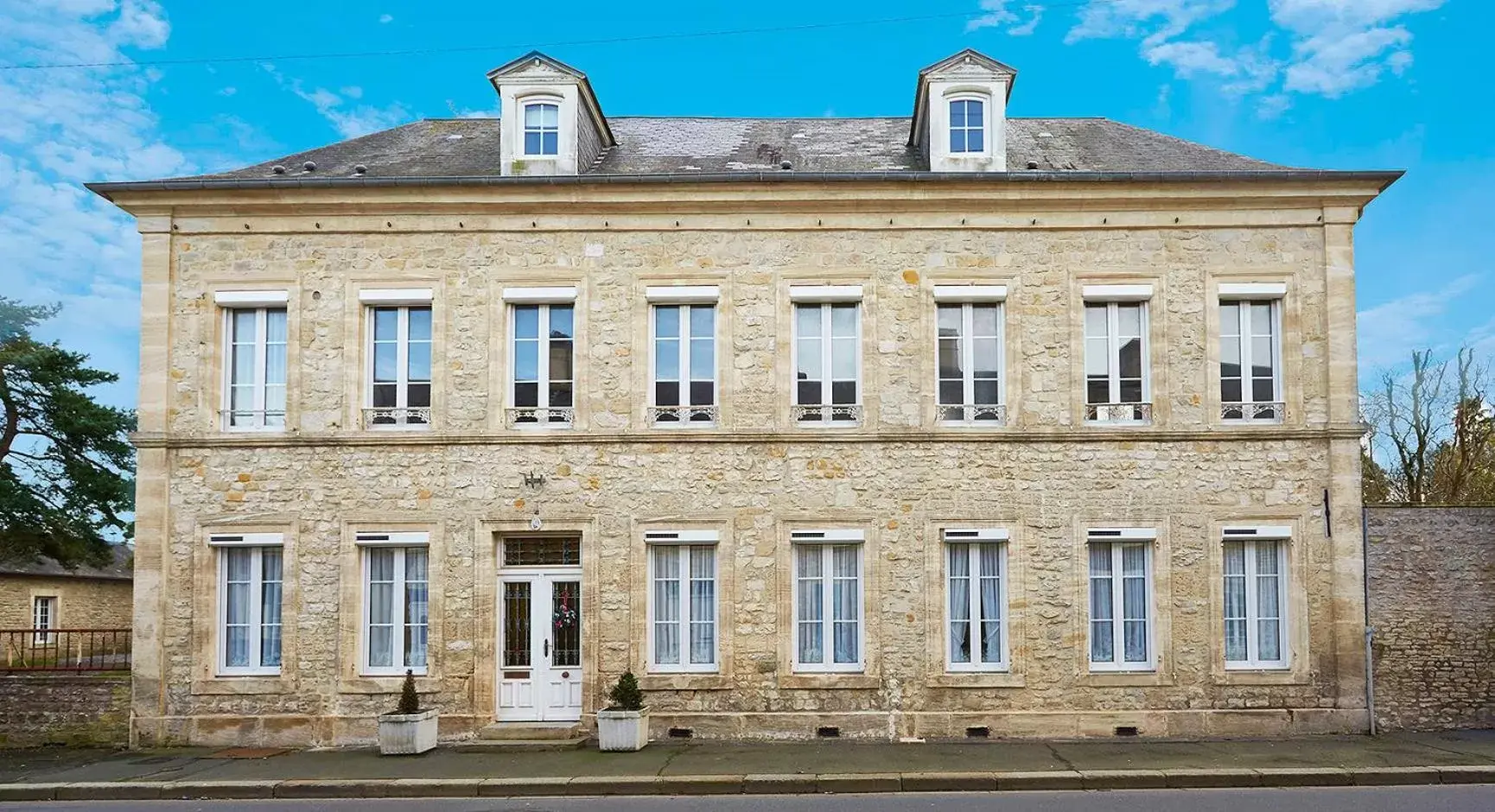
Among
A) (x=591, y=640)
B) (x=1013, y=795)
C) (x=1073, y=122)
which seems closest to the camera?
(x=1013, y=795)

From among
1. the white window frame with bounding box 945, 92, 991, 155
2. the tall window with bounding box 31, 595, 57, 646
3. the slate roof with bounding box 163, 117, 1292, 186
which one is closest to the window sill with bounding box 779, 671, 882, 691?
the slate roof with bounding box 163, 117, 1292, 186

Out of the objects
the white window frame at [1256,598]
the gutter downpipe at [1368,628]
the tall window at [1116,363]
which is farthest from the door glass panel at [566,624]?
the gutter downpipe at [1368,628]

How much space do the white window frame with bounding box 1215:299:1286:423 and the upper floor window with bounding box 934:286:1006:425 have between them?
277 cm

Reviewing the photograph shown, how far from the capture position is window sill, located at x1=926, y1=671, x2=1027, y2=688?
45.1 feet

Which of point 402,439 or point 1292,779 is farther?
point 402,439

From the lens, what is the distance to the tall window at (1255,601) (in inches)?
549

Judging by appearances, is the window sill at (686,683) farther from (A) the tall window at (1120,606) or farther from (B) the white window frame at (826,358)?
(A) the tall window at (1120,606)

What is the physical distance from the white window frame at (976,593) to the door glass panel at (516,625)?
5279 millimetres

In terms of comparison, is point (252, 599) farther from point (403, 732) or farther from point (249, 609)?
point (403, 732)

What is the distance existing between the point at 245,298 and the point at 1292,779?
13335 mm

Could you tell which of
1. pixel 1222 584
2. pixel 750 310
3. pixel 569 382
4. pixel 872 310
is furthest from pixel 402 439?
pixel 1222 584

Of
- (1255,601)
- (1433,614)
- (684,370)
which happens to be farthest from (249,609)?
(1433,614)

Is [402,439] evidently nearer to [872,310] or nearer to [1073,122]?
[872,310]

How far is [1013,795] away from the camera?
1086cm
